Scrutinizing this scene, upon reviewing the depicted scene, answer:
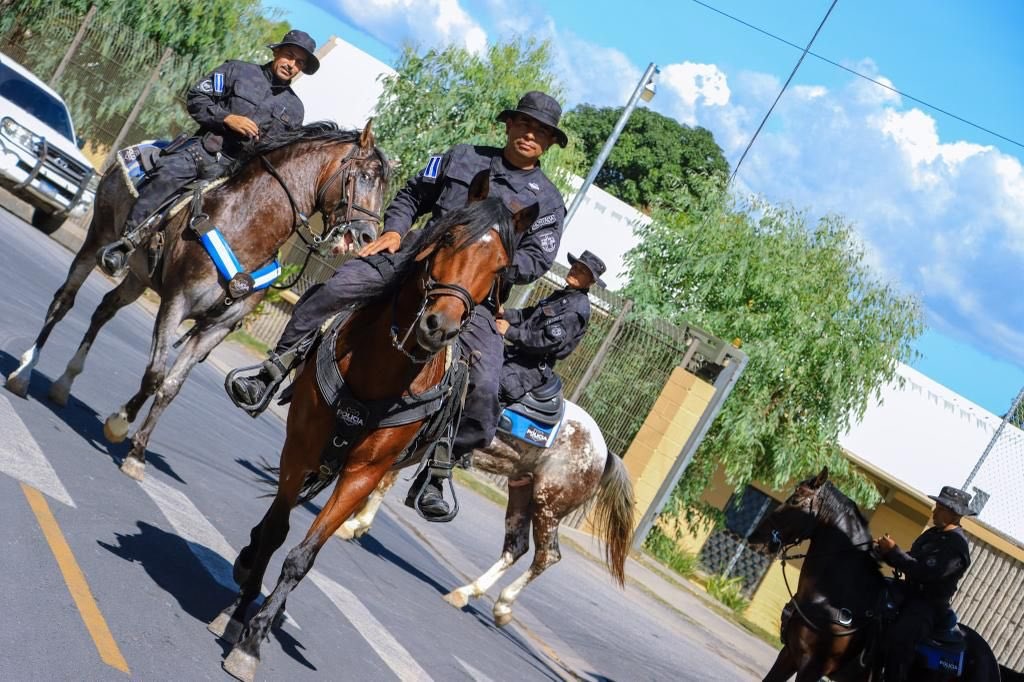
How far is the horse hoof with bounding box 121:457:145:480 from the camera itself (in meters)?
8.73

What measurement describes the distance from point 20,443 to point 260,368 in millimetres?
1843

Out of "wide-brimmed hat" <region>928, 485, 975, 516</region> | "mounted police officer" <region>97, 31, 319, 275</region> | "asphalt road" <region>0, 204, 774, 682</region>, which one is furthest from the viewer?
"wide-brimmed hat" <region>928, 485, 975, 516</region>

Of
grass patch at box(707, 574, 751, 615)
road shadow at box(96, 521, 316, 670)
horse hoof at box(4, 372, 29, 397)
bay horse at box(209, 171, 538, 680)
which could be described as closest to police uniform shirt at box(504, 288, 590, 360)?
horse hoof at box(4, 372, 29, 397)

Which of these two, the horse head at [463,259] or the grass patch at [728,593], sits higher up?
the horse head at [463,259]

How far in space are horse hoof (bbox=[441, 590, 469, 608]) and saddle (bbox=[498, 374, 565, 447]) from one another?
1.54 metres

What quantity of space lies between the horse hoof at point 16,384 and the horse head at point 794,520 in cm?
592

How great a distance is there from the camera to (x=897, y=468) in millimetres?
32344

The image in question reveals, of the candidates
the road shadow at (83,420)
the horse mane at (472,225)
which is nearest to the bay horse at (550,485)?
the road shadow at (83,420)

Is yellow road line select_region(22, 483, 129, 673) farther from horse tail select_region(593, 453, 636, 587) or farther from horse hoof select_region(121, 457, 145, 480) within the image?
horse tail select_region(593, 453, 636, 587)

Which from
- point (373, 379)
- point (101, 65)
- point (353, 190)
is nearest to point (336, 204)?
point (353, 190)

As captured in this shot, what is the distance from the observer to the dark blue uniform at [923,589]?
33.6ft

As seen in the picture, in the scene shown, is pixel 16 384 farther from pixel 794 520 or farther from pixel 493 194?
pixel 794 520

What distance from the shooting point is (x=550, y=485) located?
40.8ft

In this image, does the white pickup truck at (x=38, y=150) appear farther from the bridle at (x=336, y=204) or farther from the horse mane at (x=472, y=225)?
the horse mane at (x=472, y=225)
